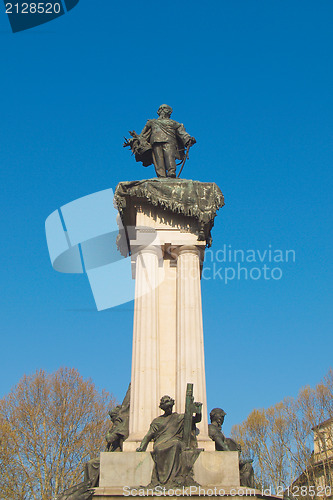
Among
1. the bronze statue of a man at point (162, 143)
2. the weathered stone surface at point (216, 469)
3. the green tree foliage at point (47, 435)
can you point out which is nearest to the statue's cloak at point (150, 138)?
the bronze statue of a man at point (162, 143)

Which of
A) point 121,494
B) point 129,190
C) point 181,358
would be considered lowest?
point 121,494

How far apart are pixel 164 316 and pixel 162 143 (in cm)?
603

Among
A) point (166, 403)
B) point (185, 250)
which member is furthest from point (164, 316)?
point (166, 403)

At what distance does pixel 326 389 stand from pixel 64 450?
1720 cm

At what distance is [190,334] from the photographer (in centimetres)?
1441

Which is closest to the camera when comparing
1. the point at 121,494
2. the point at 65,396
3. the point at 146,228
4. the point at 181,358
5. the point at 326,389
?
the point at 121,494

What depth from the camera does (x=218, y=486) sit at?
11.7m

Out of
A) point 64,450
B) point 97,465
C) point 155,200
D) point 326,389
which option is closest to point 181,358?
point 97,465

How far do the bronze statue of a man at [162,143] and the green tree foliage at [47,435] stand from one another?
2007cm

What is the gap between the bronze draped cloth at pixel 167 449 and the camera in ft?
37.7

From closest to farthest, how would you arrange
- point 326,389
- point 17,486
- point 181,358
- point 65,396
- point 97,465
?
point 97,465 < point 181,358 < point 17,486 < point 65,396 < point 326,389

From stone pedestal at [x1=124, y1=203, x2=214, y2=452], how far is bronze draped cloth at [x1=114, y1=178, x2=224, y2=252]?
1.11ft

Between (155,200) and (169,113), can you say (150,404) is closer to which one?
(155,200)

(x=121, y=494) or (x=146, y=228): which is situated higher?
(x=146, y=228)
